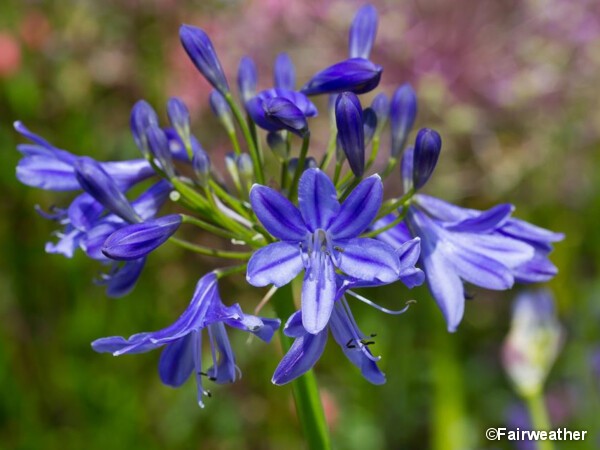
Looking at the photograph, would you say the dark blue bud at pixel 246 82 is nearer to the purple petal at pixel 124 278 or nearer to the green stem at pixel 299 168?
the green stem at pixel 299 168

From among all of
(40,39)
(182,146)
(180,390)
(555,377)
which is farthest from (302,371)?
(40,39)

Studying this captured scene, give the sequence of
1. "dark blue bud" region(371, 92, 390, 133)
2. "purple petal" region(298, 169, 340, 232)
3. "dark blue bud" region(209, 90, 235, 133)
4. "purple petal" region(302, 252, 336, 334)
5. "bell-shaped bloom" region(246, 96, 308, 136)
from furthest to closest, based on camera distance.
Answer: "dark blue bud" region(209, 90, 235, 133) < "dark blue bud" region(371, 92, 390, 133) < "bell-shaped bloom" region(246, 96, 308, 136) < "purple petal" region(298, 169, 340, 232) < "purple petal" region(302, 252, 336, 334)

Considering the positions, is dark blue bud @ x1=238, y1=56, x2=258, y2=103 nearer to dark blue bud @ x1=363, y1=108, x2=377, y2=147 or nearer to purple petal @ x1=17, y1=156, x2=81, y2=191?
dark blue bud @ x1=363, y1=108, x2=377, y2=147

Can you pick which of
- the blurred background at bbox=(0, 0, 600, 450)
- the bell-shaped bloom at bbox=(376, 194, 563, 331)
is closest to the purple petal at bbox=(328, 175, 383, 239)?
the bell-shaped bloom at bbox=(376, 194, 563, 331)

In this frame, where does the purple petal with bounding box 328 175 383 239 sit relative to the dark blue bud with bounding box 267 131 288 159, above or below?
Answer: below

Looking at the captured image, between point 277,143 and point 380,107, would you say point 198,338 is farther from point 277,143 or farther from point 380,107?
point 380,107

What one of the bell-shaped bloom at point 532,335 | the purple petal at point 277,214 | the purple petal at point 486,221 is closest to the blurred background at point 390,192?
the bell-shaped bloom at point 532,335
